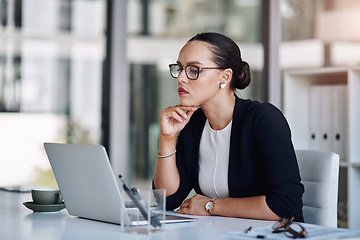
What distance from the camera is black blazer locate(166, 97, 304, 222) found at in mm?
1916

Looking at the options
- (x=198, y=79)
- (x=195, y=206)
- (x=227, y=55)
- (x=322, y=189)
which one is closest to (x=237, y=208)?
(x=195, y=206)

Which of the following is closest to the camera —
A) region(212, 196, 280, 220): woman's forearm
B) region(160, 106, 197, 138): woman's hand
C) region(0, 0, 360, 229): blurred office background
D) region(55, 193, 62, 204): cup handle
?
region(212, 196, 280, 220): woman's forearm

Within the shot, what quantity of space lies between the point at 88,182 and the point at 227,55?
2.62 ft

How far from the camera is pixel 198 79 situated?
2.11 metres

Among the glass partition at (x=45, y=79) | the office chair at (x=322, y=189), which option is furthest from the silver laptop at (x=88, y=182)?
the glass partition at (x=45, y=79)

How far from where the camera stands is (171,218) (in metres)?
1.76

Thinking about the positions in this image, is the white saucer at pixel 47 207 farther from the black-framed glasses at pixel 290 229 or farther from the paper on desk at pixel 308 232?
the black-framed glasses at pixel 290 229

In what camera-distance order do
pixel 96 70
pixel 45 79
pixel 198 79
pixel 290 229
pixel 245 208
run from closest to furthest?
pixel 290 229 → pixel 245 208 → pixel 198 79 → pixel 45 79 → pixel 96 70

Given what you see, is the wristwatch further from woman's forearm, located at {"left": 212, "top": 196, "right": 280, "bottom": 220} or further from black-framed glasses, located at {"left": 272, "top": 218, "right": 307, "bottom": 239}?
black-framed glasses, located at {"left": 272, "top": 218, "right": 307, "bottom": 239}

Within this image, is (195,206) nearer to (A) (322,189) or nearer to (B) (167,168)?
(B) (167,168)

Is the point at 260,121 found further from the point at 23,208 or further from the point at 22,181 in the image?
the point at 22,181

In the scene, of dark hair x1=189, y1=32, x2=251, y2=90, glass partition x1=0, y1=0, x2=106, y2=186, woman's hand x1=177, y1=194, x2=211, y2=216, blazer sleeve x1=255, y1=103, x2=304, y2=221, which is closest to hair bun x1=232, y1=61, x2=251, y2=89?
dark hair x1=189, y1=32, x2=251, y2=90

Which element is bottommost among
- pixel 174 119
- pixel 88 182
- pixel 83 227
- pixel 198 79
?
pixel 83 227

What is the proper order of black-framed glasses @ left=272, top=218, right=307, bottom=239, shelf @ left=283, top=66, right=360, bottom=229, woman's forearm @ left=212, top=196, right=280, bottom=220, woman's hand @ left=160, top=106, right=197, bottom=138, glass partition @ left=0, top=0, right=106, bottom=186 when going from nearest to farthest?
black-framed glasses @ left=272, top=218, right=307, bottom=239, woman's forearm @ left=212, top=196, right=280, bottom=220, woman's hand @ left=160, top=106, right=197, bottom=138, shelf @ left=283, top=66, right=360, bottom=229, glass partition @ left=0, top=0, right=106, bottom=186
